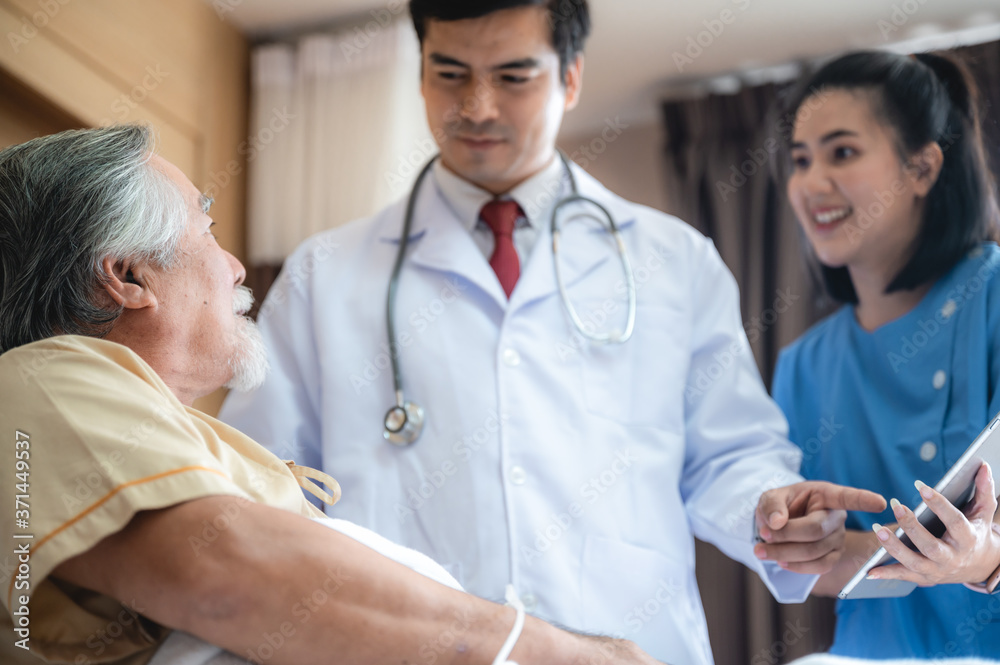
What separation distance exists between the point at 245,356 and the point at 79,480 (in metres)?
0.37

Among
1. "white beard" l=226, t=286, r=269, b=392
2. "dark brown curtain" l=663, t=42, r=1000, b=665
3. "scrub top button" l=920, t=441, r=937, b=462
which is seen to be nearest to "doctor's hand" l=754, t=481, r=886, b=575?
"scrub top button" l=920, t=441, r=937, b=462

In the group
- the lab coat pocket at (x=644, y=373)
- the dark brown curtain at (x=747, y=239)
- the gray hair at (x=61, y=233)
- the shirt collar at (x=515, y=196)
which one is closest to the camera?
the gray hair at (x=61, y=233)

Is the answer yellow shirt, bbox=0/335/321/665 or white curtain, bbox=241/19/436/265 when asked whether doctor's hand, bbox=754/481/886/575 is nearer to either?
yellow shirt, bbox=0/335/321/665

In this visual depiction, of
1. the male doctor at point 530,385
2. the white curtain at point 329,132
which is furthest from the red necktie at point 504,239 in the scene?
the white curtain at point 329,132

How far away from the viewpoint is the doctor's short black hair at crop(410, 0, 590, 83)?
166cm

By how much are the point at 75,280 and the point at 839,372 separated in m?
1.31

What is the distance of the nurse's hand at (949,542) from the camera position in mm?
1120

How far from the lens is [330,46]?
2.86 metres

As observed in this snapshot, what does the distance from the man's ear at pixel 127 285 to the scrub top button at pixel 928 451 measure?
1.20 meters

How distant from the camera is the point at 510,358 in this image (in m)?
1.55

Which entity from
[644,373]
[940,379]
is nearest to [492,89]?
[644,373]

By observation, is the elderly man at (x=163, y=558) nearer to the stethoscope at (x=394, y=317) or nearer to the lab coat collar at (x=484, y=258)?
the stethoscope at (x=394, y=317)

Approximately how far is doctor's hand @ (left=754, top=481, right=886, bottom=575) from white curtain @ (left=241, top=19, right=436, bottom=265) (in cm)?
174

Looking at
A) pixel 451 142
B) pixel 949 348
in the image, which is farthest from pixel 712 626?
pixel 451 142
